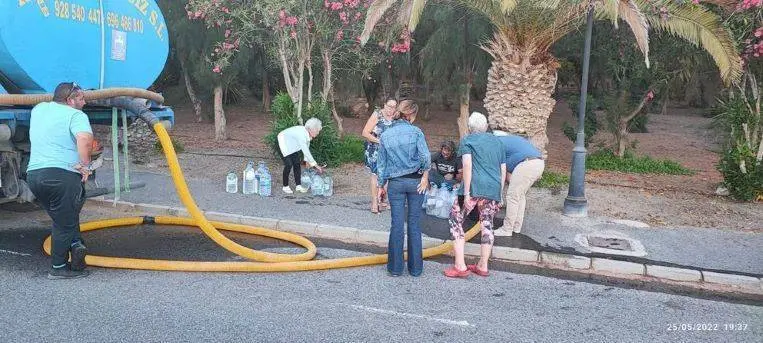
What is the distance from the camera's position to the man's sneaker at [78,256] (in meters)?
5.98

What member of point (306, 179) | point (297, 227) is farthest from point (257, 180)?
point (297, 227)

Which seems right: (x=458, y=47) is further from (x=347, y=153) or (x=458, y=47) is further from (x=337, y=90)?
(x=337, y=90)

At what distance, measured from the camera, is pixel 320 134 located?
12.4 m

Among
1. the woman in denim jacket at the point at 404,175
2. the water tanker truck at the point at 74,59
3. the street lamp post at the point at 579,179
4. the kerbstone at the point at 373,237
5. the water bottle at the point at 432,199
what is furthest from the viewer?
the street lamp post at the point at 579,179

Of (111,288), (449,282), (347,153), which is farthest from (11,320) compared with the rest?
(347,153)

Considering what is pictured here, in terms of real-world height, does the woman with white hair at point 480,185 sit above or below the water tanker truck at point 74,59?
below

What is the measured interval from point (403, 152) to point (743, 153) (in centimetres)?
661

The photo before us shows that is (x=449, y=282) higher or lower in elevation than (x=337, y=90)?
lower

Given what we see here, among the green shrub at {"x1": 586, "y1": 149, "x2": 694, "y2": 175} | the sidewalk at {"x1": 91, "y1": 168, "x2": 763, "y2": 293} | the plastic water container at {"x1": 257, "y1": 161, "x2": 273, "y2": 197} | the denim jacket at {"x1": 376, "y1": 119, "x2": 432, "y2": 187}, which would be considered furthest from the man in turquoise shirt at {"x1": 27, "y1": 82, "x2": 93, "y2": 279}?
the green shrub at {"x1": 586, "y1": 149, "x2": 694, "y2": 175}

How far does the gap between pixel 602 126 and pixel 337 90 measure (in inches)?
338

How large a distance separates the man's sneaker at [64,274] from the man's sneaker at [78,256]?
0.16 feet

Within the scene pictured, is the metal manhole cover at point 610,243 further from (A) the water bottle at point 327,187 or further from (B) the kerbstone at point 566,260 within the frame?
(A) the water bottle at point 327,187

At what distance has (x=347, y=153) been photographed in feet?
43.6
